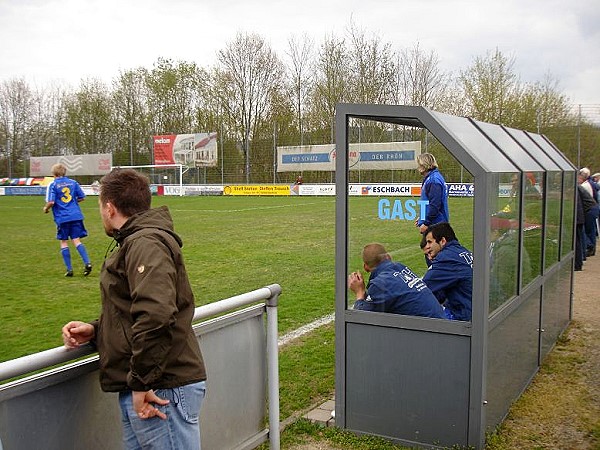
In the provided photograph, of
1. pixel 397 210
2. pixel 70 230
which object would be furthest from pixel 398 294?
pixel 70 230

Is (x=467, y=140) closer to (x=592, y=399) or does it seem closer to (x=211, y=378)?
(x=211, y=378)

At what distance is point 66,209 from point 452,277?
7.96m

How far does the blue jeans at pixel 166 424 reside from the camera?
2473 millimetres

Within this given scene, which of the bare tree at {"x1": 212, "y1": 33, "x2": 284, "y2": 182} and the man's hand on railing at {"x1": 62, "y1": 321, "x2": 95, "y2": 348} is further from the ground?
the bare tree at {"x1": 212, "y1": 33, "x2": 284, "y2": 182}

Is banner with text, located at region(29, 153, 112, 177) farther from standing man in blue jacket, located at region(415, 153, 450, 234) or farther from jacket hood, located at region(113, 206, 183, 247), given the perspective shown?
jacket hood, located at region(113, 206, 183, 247)

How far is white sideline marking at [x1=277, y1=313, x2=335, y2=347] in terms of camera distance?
6.57 metres

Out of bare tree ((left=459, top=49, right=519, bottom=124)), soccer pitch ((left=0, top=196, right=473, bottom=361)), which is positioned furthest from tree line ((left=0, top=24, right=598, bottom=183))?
soccer pitch ((left=0, top=196, right=473, bottom=361))

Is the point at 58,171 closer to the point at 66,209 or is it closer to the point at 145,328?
the point at 66,209

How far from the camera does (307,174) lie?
39500 mm

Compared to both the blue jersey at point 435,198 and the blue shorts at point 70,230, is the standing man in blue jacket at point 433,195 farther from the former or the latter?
the blue shorts at point 70,230

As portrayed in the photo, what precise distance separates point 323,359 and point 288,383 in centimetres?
72

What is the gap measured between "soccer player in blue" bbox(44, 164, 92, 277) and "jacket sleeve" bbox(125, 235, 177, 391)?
8.60 meters

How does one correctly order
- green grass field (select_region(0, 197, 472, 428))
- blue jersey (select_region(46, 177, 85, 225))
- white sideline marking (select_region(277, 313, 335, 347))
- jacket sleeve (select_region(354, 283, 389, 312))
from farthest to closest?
blue jersey (select_region(46, 177, 85, 225)) → white sideline marking (select_region(277, 313, 335, 347)) → green grass field (select_region(0, 197, 472, 428)) → jacket sleeve (select_region(354, 283, 389, 312))

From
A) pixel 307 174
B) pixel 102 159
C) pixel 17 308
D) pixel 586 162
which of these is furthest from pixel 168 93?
pixel 17 308
